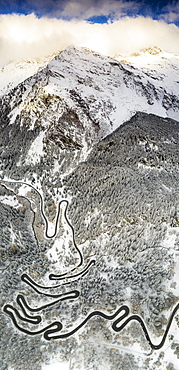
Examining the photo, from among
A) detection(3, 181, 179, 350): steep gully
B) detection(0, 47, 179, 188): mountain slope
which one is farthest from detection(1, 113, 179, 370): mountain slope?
detection(0, 47, 179, 188): mountain slope

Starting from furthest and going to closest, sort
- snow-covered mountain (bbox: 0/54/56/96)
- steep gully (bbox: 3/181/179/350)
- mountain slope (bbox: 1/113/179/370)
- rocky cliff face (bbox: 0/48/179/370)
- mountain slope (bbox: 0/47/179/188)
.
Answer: snow-covered mountain (bbox: 0/54/56/96)
mountain slope (bbox: 0/47/179/188)
steep gully (bbox: 3/181/179/350)
rocky cliff face (bbox: 0/48/179/370)
mountain slope (bbox: 1/113/179/370)

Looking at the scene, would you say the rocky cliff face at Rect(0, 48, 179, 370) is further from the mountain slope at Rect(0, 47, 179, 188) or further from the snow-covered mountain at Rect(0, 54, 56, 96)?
the snow-covered mountain at Rect(0, 54, 56, 96)

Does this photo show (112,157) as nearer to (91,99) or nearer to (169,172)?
(169,172)

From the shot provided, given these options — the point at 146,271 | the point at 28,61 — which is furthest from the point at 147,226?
the point at 28,61

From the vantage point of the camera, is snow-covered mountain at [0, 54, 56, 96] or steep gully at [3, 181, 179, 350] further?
snow-covered mountain at [0, 54, 56, 96]

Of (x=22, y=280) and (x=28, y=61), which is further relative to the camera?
(x=28, y=61)

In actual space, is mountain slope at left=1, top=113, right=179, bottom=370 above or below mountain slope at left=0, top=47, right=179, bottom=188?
below

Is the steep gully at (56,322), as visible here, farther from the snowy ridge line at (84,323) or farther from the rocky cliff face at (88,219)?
the rocky cliff face at (88,219)

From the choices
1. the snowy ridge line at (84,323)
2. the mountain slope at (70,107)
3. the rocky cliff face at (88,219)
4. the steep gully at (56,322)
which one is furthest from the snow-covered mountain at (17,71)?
the snowy ridge line at (84,323)
